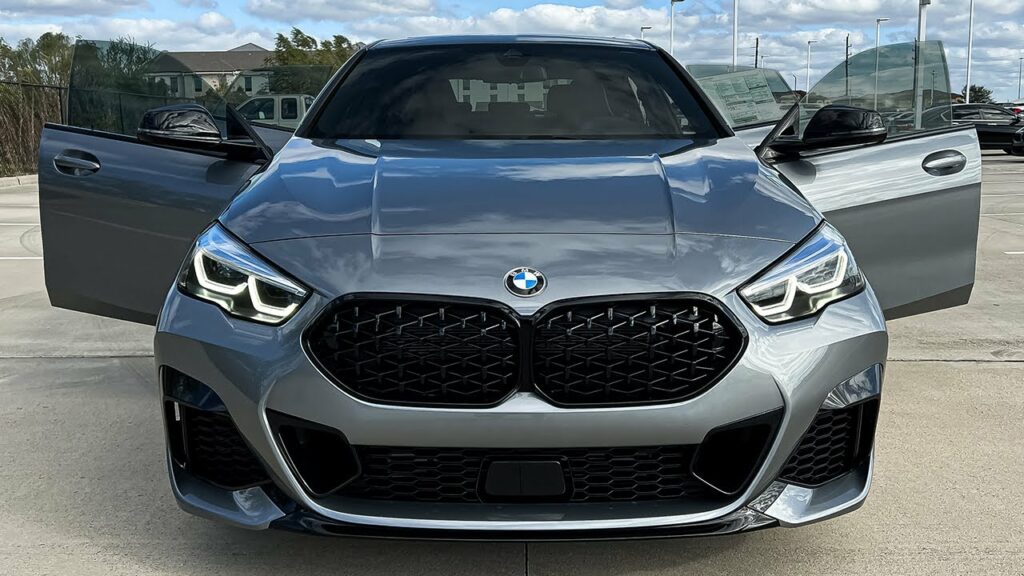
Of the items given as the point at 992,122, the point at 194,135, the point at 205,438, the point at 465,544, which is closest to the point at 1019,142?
the point at 992,122

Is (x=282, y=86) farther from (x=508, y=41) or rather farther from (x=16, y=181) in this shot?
(x=508, y=41)

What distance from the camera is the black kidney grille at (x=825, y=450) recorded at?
2.52 meters

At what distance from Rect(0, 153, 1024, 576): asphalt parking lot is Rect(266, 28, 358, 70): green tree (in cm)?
5977

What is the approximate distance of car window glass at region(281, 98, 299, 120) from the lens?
73.7ft

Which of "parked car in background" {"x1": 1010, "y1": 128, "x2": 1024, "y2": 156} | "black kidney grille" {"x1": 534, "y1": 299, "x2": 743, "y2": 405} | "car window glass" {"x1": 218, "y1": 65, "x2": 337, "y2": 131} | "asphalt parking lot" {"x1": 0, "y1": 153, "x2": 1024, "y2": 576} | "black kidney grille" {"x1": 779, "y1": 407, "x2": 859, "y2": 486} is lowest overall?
"parked car in background" {"x1": 1010, "y1": 128, "x2": 1024, "y2": 156}

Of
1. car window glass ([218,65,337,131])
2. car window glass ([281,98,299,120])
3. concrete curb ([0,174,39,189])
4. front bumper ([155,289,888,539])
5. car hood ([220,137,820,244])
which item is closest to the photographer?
front bumper ([155,289,888,539])

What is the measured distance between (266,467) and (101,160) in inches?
71.8

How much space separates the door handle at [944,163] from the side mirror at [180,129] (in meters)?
2.45

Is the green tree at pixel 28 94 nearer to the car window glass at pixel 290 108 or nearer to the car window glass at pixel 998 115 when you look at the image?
the car window glass at pixel 290 108

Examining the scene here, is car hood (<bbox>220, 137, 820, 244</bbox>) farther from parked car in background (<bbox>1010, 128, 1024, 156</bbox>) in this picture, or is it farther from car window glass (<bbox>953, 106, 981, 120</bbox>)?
car window glass (<bbox>953, 106, 981, 120</bbox>)

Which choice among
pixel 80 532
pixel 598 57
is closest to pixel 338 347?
pixel 80 532

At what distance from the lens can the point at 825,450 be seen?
258cm

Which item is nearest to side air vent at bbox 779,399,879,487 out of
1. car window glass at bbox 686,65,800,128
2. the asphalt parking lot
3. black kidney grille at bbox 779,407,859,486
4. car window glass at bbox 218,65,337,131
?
black kidney grille at bbox 779,407,859,486

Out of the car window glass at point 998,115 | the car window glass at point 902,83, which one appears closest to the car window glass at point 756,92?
the car window glass at point 902,83
